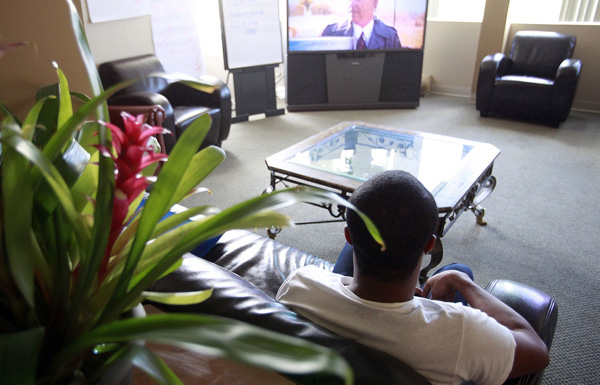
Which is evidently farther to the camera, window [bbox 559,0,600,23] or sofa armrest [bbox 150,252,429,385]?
window [bbox 559,0,600,23]

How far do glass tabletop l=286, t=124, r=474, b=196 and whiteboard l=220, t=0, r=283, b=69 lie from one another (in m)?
1.76

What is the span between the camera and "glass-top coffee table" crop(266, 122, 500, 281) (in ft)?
7.18

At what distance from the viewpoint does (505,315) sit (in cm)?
110

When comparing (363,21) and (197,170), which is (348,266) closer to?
(197,170)

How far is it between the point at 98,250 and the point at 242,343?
23 centimetres

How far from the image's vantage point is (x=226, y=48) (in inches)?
164

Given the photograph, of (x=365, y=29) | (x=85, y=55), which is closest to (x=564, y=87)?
(x=365, y=29)

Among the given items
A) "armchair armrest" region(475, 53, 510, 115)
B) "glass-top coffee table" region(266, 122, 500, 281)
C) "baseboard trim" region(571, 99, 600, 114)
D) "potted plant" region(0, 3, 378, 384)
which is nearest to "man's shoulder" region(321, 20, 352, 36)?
"armchair armrest" region(475, 53, 510, 115)

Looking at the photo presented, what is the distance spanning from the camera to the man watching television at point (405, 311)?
0.88 m

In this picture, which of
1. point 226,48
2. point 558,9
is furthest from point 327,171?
point 558,9

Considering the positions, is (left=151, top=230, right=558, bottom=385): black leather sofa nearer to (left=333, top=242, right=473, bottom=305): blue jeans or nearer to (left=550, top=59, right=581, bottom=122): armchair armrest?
(left=333, top=242, right=473, bottom=305): blue jeans

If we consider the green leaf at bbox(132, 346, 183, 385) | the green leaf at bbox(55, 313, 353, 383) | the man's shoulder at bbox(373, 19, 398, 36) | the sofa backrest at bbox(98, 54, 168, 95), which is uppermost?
Answer: the green leaf at bbox(55, 313, 353, 383)

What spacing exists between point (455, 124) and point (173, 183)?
4269 millimetres

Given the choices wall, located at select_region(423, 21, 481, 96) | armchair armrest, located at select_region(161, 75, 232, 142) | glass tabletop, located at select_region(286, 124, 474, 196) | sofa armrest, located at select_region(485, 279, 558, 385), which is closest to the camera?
sofa armrest, located at select_region(485, 279, 558, 385)
